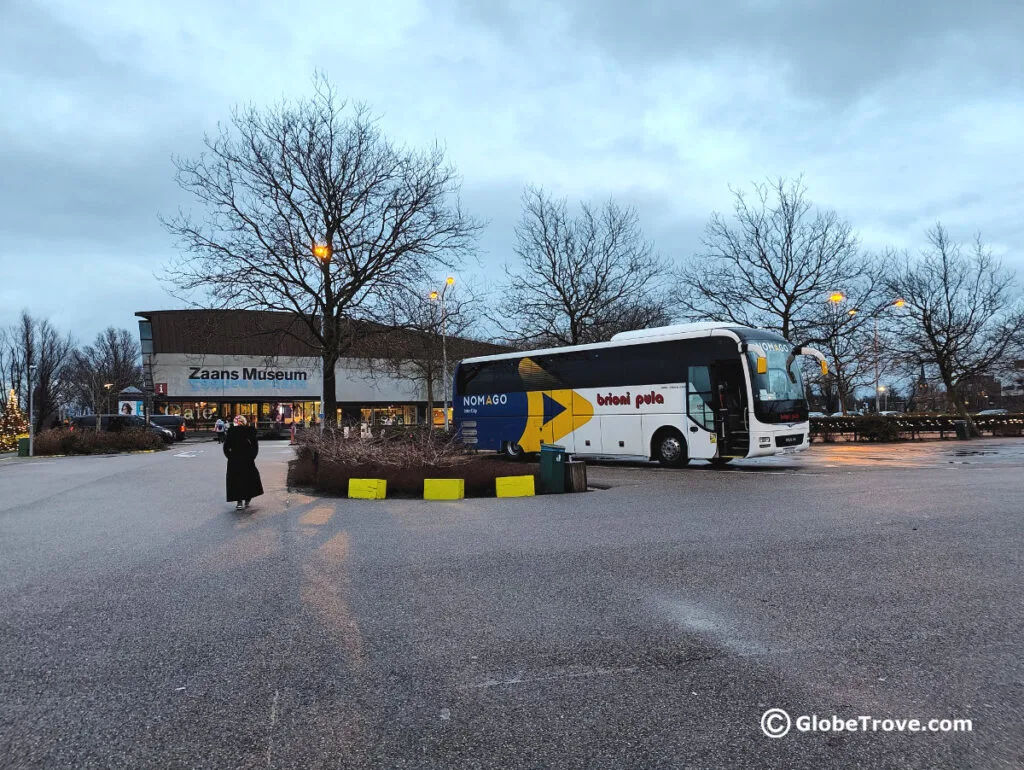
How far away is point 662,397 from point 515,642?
14.7 m

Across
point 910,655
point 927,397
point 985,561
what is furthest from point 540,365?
point 927,397

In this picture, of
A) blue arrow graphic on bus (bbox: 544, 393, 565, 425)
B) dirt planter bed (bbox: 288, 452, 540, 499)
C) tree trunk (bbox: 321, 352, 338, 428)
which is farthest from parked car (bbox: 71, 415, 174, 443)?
dirt planter bed (bbox: 288, 452, 540, 499)

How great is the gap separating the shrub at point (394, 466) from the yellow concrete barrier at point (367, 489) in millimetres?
349

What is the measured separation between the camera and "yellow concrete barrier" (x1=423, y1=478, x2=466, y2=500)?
12555 millimetres

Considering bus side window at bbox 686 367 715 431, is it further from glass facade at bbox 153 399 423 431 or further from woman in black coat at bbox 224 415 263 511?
glass facade at bbox 153 399 423 431

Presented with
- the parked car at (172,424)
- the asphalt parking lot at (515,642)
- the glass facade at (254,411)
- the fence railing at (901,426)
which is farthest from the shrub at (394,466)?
the glass facade at (254,411)

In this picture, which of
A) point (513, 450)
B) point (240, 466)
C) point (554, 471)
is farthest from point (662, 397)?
point (240, 466)

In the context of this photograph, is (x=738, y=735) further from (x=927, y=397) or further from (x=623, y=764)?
(x=927, y=397)

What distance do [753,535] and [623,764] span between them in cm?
574

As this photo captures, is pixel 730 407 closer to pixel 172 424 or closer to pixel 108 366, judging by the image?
pixel 172 424

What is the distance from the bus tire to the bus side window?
828 millimetres

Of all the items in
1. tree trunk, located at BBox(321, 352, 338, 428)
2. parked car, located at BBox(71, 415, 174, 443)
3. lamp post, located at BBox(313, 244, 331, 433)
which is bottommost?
parked car, located at BBox(71, 415, 174, 443)

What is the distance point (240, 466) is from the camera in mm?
11500

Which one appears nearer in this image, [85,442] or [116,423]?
[85,442]
